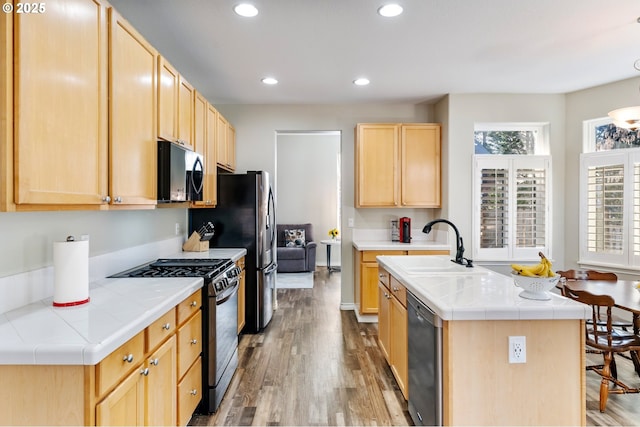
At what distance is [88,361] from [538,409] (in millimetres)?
1867

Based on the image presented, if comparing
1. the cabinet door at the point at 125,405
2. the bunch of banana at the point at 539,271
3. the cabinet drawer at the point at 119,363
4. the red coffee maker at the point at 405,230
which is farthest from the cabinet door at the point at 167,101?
the red coffee maker at the point at 405,230

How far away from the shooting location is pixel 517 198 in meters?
4.21

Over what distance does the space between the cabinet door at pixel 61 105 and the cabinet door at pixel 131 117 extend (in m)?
0.07

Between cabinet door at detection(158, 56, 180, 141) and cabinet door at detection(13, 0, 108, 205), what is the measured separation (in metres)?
0.60

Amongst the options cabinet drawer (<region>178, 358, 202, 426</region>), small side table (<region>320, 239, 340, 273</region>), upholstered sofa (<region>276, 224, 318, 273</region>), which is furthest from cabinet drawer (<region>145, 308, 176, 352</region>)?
small side table (<region>320, 239, 340, 273</region>)

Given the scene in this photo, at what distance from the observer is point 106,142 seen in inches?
66.9

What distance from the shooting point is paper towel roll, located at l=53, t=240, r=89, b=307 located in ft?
5.12

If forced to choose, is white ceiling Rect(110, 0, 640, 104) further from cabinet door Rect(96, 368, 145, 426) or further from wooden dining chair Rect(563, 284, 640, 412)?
cabinet door Rect(96, 368, 145, 426)

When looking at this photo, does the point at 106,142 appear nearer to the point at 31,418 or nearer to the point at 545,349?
the point at 31,418

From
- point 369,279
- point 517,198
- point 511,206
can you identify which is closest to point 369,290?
point 369,279

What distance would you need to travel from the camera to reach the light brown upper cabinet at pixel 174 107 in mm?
2314

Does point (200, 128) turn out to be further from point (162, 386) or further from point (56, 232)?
point (162, 386)

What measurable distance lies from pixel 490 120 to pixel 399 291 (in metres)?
Result: 2.88

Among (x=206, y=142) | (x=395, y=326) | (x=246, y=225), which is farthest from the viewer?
(x=246, y=225)
